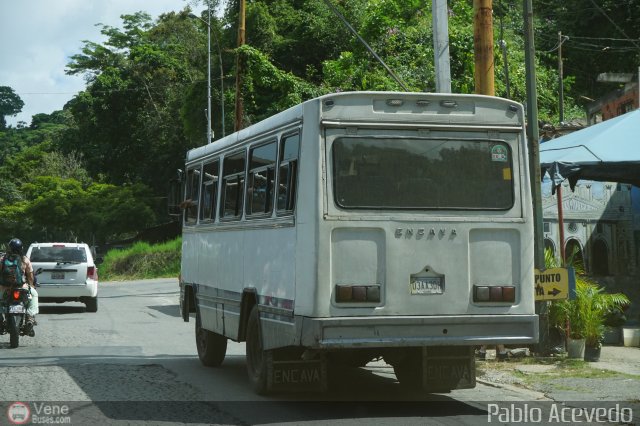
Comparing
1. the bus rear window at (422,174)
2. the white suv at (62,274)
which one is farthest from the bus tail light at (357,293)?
the white suv at (62,274)

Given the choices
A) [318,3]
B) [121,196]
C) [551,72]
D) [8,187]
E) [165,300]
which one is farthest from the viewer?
[8,187]

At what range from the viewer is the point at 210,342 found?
1409cm

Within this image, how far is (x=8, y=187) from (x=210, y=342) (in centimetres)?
6994

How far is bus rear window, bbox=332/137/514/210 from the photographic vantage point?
32.8 ft

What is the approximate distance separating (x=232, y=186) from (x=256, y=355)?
2.48 meters

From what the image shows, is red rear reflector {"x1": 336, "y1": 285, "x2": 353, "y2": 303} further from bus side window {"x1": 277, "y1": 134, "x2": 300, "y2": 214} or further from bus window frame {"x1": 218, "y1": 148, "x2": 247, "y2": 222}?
bus window frame {"x1": 218, "y1": 148, "x2": 247, "y2": 222}

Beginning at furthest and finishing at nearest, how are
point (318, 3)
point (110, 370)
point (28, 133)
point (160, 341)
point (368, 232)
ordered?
point (28, 133) < point (318, 3) < point (160, 341) < point (110, 370) < point (368, 232)

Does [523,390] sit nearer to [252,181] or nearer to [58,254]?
[252,181]

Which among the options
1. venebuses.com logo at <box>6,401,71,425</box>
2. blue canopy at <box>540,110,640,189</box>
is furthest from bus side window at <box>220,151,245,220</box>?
blue canopy at <box>540,110,640,189</box>

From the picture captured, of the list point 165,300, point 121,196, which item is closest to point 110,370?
point 165,300

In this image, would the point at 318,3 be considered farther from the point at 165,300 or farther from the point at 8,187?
the point at 8,187

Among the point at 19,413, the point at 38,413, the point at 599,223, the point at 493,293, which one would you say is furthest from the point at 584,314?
the point at 19,413

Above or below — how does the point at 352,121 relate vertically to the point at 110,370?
above

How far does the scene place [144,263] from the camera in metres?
53.0
